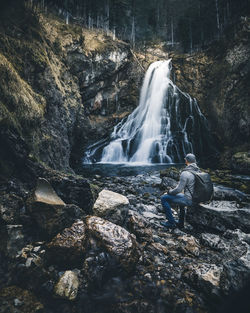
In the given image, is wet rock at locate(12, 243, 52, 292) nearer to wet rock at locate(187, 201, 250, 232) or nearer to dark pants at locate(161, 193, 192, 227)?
dark pants at locate(161, 193, 192, 227)

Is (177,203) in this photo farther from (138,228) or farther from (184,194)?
(138,228)

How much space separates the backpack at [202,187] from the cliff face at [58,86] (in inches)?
200

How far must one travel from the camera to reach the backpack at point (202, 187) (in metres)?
5.23

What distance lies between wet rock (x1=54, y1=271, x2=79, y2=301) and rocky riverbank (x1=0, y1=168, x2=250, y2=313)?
14 mm

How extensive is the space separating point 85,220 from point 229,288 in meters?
3.06

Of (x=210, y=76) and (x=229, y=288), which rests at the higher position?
(x=210, y=76)

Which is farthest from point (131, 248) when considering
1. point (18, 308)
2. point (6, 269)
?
point (6, 269)

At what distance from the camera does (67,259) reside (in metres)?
3.58

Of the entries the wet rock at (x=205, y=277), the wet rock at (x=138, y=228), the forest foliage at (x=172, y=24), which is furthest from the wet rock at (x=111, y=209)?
the forest foliage at (x=172, y=24)

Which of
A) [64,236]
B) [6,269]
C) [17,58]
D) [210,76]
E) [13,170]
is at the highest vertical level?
[210,76]

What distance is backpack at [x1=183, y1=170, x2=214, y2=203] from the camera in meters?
5.23

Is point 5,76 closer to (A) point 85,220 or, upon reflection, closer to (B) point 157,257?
(A) point 85,220

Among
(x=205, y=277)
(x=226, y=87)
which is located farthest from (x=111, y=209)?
(x=226, y=87)

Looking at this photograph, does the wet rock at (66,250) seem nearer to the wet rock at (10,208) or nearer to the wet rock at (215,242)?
the wet rock at (10,208)
